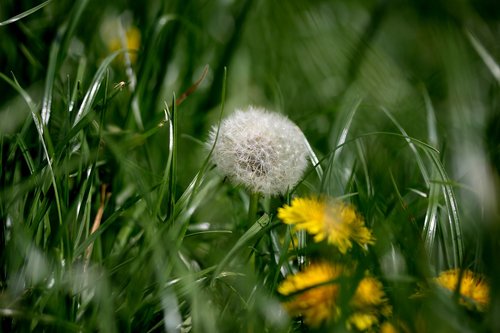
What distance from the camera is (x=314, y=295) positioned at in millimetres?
1123

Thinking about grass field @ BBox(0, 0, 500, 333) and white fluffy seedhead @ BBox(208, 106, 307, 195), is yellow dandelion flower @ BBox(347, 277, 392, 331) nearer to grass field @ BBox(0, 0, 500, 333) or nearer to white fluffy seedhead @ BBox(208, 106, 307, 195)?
grass field @ BBox(0, 0, 500, 333)

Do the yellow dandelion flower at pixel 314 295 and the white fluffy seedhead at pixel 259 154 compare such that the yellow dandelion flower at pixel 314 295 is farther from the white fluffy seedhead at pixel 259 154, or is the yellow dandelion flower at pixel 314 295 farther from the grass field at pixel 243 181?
the white fluffy seedhead at pixel 259 154

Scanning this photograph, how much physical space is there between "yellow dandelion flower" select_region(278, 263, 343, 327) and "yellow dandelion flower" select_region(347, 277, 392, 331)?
0.11ft

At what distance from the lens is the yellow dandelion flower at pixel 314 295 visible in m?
1.09

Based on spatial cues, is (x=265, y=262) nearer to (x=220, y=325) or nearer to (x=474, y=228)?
(x=220, y=325)

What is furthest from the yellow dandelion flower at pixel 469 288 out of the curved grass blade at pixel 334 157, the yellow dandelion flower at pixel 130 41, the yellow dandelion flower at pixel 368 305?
the yellow dandelion flower at pixel 130 41

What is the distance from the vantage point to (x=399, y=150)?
5.82 ft

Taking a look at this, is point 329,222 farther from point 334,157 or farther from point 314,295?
point 334,157

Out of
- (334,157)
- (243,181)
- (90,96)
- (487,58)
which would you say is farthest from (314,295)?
(487,58)

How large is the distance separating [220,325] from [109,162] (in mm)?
635

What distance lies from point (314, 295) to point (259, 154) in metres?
0.34

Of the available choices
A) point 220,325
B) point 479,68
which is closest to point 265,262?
point 220,325

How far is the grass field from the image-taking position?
3.76 ft

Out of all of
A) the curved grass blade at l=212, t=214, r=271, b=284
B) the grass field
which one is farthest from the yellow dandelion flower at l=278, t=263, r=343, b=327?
the curved grass blade at l=212, t=214, r=271, b=284
